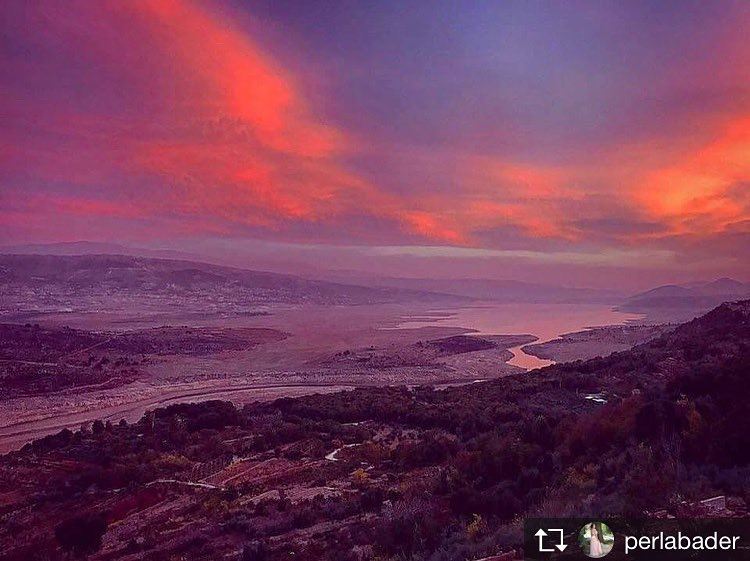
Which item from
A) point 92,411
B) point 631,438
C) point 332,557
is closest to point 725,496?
point 631,438

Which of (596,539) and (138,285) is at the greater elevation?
(138,285)

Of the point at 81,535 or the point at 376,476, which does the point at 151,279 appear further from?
the point at 81,535

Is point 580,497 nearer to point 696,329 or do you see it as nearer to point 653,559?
point 653,559

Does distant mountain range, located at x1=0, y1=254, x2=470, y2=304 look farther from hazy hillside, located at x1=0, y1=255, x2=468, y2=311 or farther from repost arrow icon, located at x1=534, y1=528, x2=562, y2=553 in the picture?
repost arrow icon, located at x1=534, y1=528, x2=562, y2=553

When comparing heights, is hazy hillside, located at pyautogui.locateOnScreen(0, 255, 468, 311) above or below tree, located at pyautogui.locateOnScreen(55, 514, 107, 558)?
above

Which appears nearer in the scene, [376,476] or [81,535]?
[81,535]

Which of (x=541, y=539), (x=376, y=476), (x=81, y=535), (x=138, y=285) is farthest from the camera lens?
(x=138, y=285)

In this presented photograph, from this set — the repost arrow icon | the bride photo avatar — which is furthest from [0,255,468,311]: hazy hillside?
the bride photo avatar

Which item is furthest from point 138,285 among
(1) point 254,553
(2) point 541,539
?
(2) point 541,539
